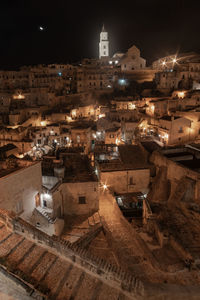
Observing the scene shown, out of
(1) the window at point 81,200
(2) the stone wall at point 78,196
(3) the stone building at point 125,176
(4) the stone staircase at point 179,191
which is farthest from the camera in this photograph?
(3) the stone building at point 125,176

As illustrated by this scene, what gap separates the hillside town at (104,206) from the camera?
25.0 ft

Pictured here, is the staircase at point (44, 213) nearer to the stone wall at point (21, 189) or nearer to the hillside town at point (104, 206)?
the hillside town at point (104, 206)

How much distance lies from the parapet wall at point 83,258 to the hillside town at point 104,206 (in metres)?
0.04

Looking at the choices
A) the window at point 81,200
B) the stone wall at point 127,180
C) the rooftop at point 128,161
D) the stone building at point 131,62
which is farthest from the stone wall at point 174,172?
the stone building at point 131,62

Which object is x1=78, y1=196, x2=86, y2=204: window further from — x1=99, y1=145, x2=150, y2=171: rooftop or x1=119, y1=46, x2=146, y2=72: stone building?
x1=119, y1=46, x2=146, y2=72: stone building

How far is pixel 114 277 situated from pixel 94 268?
2.46 feet

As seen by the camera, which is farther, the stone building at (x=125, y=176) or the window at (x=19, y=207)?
the stone building at (x=125, y=176)

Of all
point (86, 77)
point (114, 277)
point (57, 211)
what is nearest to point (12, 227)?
point (114, 277)

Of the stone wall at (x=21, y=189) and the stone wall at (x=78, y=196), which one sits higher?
the stone wall at (x=21, y=189)

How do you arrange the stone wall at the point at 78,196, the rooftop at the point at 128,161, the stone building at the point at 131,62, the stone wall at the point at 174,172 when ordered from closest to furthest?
the stone wall at the point at 78,196
the stone wall at the point at 174,172
the rooftop at the point at 128,161
the stone building at the point at 131,62

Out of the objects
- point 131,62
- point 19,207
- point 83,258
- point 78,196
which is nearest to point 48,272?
point 83,258

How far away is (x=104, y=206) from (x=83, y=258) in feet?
25.9

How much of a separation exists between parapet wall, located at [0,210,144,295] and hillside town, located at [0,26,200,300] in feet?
0.13

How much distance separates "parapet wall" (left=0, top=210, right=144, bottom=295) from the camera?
24.6 feet
